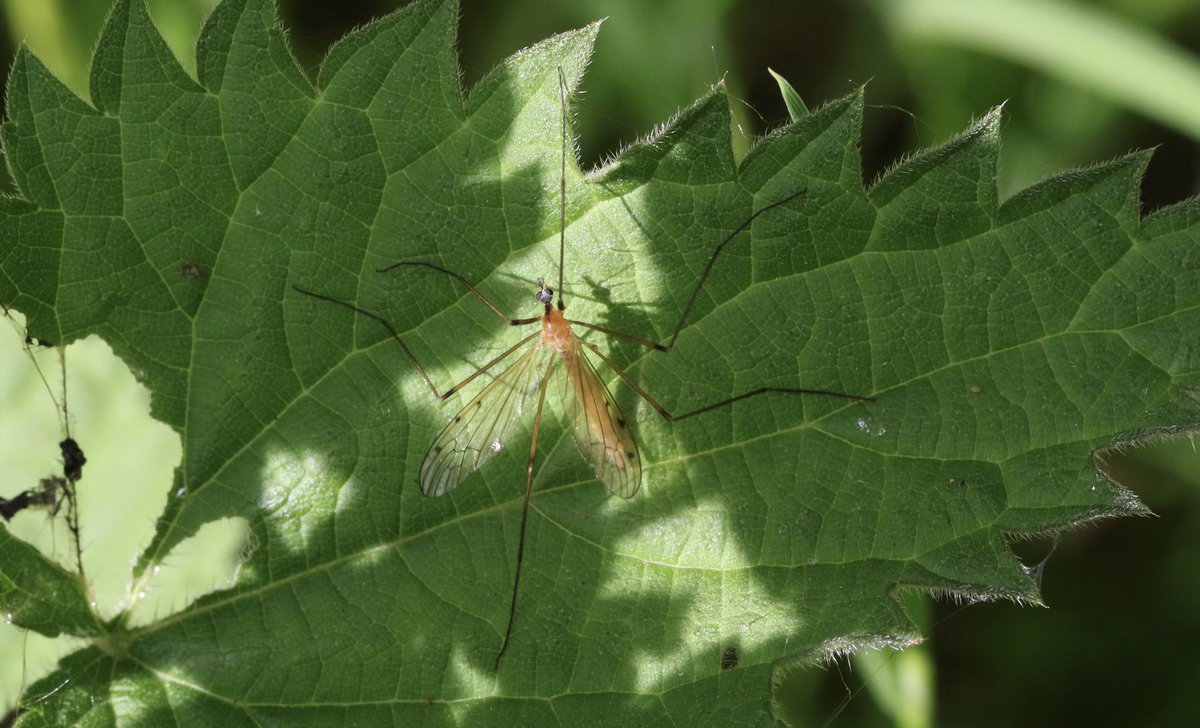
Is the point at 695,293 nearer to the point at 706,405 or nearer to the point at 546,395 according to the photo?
the point at 706,405

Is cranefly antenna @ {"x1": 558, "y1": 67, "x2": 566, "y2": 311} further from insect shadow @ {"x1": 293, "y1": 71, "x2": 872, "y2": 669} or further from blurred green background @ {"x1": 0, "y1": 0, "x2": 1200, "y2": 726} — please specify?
blurred green background @ {"x1": 0, "y1": 0, "x2": 1200, "y2": 726}

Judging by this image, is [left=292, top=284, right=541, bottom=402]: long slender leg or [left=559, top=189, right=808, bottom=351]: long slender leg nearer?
[left=559, top=189, right=808, bottom=351]: long slender leg

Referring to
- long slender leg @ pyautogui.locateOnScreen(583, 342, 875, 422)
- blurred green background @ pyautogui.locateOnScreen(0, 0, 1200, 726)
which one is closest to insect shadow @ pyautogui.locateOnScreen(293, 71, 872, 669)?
long slender leg @ pyautogui.locateOnScreen(583, 342, 875, 422)

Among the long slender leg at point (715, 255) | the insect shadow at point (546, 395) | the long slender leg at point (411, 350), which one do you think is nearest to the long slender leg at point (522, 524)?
the insect shadow at point (546, 395)

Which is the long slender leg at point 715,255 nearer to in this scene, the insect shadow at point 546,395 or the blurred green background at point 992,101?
the insect shadow at point 546,395

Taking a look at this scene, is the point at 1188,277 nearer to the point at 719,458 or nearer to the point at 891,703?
the point at 719,458

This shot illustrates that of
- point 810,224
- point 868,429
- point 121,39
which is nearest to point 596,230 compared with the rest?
point 810,224
